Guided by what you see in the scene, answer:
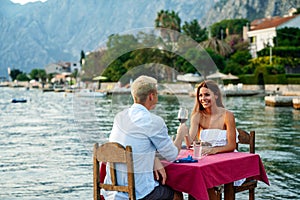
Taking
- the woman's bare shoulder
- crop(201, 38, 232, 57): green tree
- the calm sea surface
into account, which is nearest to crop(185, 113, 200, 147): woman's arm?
the woman's bare shoulder

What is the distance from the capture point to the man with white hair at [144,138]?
16.0 feet

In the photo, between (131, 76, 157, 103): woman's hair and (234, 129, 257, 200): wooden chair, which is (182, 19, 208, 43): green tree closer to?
(234, 129, 257, 200): wooden chair

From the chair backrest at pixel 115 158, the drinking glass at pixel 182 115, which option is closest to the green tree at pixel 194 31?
the drinking glass at pixel 182 115

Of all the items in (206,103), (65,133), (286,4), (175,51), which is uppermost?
(286,4)

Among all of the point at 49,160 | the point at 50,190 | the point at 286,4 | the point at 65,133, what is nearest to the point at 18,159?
the point at 49,160

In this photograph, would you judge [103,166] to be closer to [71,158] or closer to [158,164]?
[158,164]

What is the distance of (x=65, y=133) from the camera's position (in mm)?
21609

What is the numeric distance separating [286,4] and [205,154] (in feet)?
599

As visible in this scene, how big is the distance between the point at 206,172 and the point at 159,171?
16.4 inches

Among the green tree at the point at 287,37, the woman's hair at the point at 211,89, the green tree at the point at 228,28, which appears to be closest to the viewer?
the woman's hair at the point at 211,89

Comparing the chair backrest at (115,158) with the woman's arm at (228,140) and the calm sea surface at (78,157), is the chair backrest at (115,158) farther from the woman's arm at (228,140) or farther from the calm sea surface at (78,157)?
the woman's arm at (228,140)

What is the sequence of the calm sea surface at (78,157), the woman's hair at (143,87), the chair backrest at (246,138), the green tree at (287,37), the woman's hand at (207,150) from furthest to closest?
the green tree at (287,37)
the chair backrest at (246,138)
the woman's hand at (207,150)
the calm sea surface at (78,157)
the woman's hair at (143,87)

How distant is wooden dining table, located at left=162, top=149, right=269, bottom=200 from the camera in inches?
200

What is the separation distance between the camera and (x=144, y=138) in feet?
16.2
